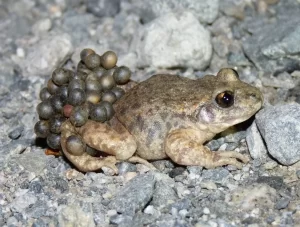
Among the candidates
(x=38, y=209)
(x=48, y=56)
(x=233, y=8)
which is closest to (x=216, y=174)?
(x=38, y=209)

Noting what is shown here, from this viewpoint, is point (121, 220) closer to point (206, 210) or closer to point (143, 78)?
point (206, 210)

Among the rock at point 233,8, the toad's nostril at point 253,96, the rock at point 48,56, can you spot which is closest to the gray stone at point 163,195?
the toad's nostril at point 253,96

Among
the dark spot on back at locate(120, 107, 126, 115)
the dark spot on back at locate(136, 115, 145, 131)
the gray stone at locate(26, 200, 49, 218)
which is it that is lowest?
the gray stone at locate(26, 200, 49, 218)

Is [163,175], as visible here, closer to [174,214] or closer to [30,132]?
[174,214]

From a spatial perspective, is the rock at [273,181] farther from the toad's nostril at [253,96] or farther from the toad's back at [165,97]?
the toad's back at [165,97]

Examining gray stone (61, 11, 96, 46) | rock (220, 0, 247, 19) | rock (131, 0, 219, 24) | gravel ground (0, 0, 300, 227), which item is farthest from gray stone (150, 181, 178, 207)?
rock (220, 0, 247, 19)

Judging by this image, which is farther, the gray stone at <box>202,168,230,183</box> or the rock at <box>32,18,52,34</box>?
the rock at <box>32,18,52,34</box>

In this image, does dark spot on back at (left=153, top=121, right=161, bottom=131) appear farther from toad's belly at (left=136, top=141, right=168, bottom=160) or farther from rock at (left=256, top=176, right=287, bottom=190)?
rock at (left=256, top=176, right=287, bottom=190)
